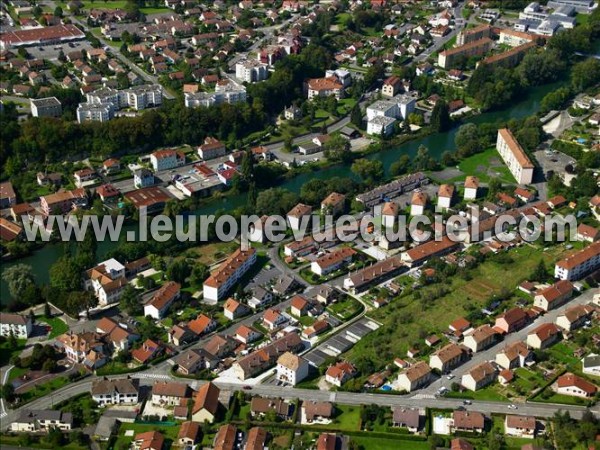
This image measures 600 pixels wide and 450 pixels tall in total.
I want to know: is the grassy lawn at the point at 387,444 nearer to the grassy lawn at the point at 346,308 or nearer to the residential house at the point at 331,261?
the grassy lawn at the point at 346,308

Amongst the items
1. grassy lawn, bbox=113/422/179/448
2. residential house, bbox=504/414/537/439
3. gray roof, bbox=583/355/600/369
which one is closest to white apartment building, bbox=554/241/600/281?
gray roof, bbox=583/355/600/369

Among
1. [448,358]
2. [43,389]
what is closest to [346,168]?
[448,358]

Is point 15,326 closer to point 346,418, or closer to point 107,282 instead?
point 107,282

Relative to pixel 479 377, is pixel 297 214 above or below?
below

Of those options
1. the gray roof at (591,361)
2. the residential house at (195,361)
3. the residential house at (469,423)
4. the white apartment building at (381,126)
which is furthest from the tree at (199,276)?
the white apartment building at (381,126)

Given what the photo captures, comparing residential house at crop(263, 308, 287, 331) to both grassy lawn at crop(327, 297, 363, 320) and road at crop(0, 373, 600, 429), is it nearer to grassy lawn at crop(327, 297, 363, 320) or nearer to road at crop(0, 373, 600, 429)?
grassy lawn at crop(327, 297, 363, 320)
